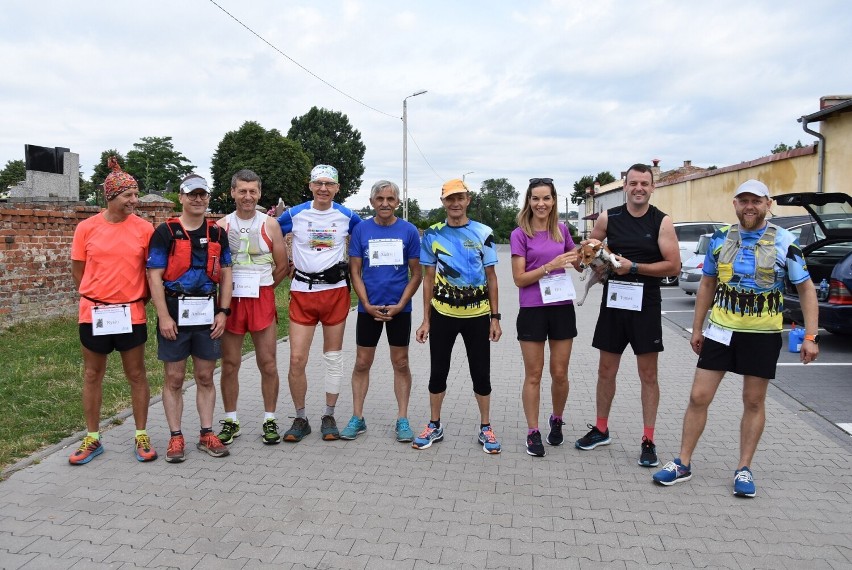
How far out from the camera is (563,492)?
4.11 metres

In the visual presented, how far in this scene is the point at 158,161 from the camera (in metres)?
77.1

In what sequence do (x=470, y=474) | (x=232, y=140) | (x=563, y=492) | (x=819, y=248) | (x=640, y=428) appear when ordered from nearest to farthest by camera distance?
1. (x=563, y=492)
2. (x=470, y=474)
3. (x=640, y=428)
4. (x=819, y=248)
5. (x=232, y=140)

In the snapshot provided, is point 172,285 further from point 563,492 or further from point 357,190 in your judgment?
point 357,190

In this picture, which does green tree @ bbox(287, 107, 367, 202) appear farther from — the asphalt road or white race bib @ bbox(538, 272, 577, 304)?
→ white race bib @ bbox(538, 272, 577, 304)

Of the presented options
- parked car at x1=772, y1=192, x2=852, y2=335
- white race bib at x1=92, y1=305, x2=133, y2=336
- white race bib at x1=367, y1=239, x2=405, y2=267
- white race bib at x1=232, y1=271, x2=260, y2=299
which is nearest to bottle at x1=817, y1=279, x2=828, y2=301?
parked car at x1=772, y1=192, x2=852, y2=335

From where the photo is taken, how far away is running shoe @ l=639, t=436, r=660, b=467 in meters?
4.54

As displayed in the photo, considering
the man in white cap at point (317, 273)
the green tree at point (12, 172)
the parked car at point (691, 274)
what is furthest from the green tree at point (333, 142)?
the man in white cap at point (317, 273)

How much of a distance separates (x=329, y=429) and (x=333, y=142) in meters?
59.5

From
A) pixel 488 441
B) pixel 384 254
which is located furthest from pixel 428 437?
pixel 384 254

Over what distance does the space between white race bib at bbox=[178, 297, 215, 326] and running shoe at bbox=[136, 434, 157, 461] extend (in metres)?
0.86

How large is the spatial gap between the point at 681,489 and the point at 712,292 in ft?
4.08

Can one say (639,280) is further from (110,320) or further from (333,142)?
(333,142)

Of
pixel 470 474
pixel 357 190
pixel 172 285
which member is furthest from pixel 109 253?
pixel 357 190

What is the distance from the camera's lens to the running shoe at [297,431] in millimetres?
5074
